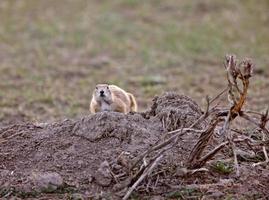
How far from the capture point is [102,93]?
742 centimetres

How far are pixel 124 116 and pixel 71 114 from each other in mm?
3737

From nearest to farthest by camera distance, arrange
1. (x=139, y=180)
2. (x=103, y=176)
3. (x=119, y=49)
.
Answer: (x=139, y=180)
(x=103, y=176)
(x=119, y=49)

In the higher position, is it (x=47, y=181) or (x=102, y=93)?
(x=102, y=93)

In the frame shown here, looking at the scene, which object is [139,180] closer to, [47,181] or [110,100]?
[47,181]

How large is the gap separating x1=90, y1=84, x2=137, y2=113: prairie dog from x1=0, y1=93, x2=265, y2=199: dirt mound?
93 centimetres

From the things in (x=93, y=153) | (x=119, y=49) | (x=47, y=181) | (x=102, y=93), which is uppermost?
(x=102, y=93)

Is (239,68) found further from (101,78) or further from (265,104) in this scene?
(101,78)

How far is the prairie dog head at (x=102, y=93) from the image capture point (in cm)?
741

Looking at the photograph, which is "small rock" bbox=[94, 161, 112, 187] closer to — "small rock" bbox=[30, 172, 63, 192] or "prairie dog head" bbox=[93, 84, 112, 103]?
"small rock" bbox=[30, 172, 63, 192]

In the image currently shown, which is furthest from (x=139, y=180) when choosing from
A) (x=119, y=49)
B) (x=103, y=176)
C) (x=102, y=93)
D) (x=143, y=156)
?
(x=119, y=49)

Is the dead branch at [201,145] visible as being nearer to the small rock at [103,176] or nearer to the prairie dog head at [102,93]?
the small rock at [103,176]

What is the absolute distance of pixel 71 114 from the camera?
9.89 m

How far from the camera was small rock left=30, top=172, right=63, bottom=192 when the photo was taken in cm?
545

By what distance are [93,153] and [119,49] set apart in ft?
27.1
